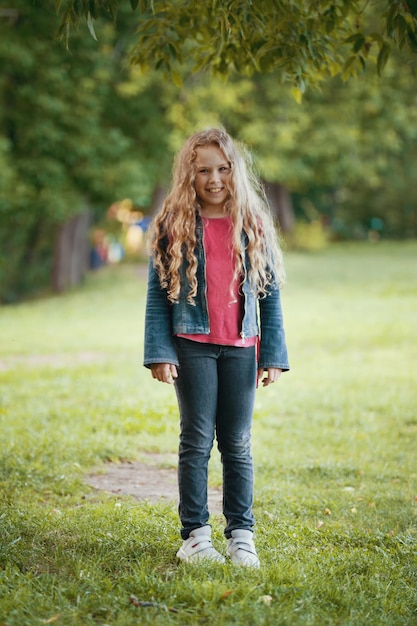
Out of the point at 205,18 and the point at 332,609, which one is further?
the point at 205,18

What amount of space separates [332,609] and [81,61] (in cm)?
1783

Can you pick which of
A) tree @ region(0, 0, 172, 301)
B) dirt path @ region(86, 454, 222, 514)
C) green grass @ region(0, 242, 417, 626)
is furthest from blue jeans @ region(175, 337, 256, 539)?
tree @ region(0, 0, 172, 301)

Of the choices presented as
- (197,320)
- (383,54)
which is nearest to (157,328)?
(197,320)

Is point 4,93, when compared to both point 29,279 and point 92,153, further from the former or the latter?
point 29,279

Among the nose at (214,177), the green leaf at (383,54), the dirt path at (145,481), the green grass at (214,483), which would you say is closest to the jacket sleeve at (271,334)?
the nose at (214,177)

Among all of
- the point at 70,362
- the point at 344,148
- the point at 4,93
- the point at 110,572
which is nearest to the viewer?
the point at 110,572

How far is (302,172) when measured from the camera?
26.9m

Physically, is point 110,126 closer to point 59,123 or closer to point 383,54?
point 59,123

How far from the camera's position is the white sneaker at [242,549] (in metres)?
3.88

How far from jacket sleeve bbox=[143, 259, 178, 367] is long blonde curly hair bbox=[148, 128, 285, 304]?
5 centimetres

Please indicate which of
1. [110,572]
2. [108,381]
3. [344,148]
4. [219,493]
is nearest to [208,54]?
[219,493]

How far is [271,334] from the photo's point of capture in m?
4.07

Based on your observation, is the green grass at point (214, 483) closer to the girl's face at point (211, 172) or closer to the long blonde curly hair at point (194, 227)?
the long blonde curly hair at point (194, 227)

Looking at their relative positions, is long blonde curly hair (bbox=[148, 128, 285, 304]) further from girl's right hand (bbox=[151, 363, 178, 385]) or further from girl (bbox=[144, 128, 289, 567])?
girl's right hand (bbox=[151, 363, 178, 385])
